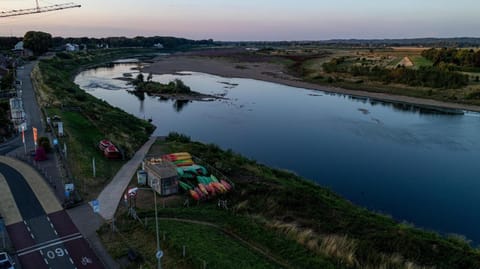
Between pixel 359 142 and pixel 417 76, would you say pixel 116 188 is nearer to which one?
pixel 359 142

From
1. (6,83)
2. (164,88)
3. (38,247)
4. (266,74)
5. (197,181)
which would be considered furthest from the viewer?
(266,74)

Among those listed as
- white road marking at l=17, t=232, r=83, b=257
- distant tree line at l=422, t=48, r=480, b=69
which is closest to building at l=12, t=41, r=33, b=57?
white road marking at l=17, t=232, r=83, b=257

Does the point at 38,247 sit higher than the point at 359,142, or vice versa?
the point at 38,247

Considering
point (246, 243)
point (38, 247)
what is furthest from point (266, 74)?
point (38, 247)

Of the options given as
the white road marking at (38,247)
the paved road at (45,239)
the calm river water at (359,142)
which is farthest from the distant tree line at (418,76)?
the white road marking at (38,247)

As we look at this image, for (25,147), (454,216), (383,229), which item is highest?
(25,147)

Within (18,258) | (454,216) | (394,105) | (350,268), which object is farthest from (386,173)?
(394,105)

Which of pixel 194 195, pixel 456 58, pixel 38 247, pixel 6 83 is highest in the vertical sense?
pixel 456 58

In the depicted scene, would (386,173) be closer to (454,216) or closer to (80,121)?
(454,216)
